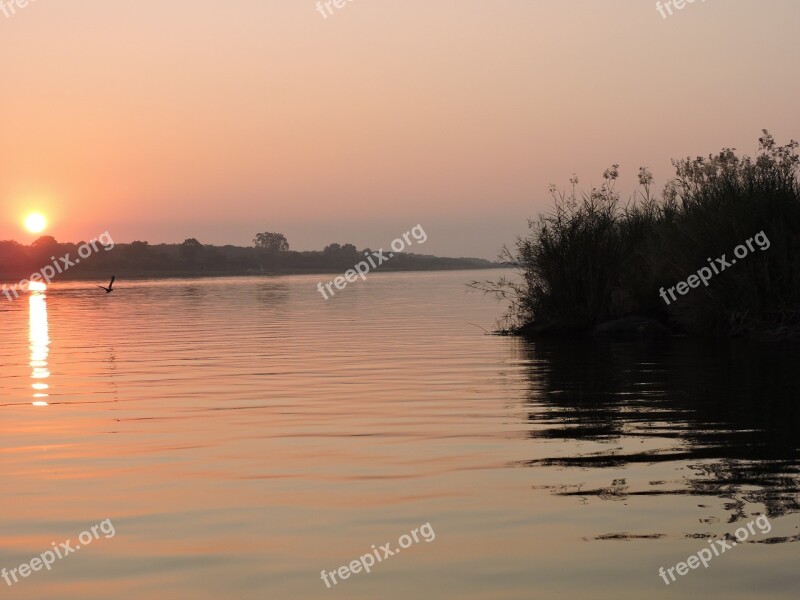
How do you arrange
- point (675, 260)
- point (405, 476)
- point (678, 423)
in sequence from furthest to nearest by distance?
point (675, 260) < point (678, 423) < point (405, 476)

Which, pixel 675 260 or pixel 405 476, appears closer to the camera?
pixel 405 476

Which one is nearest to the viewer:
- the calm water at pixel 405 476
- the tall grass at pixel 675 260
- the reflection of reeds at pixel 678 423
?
the calm water at pixel 405 476

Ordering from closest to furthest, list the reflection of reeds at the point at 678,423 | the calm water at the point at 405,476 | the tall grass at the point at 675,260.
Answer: the calm water at the point at 405,476 → the reflection of reeds at the point at 678,423 → the tall grass at the point at 675,260

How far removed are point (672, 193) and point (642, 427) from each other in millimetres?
23353

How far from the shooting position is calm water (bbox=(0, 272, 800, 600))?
7430mm

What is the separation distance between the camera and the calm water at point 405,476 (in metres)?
7.43

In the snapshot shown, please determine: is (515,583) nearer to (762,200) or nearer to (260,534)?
(260,534)

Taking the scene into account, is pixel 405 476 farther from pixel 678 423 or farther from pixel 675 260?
pixel 675 260

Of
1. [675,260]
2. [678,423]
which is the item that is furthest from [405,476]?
[675,260]

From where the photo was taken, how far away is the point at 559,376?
20.8m

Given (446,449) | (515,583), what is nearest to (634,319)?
(446,449)

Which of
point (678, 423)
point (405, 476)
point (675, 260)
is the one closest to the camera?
→ point (405, 476)

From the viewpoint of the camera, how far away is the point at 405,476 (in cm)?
1075

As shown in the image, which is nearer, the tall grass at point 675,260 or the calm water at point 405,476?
the calm water at point 405,476
